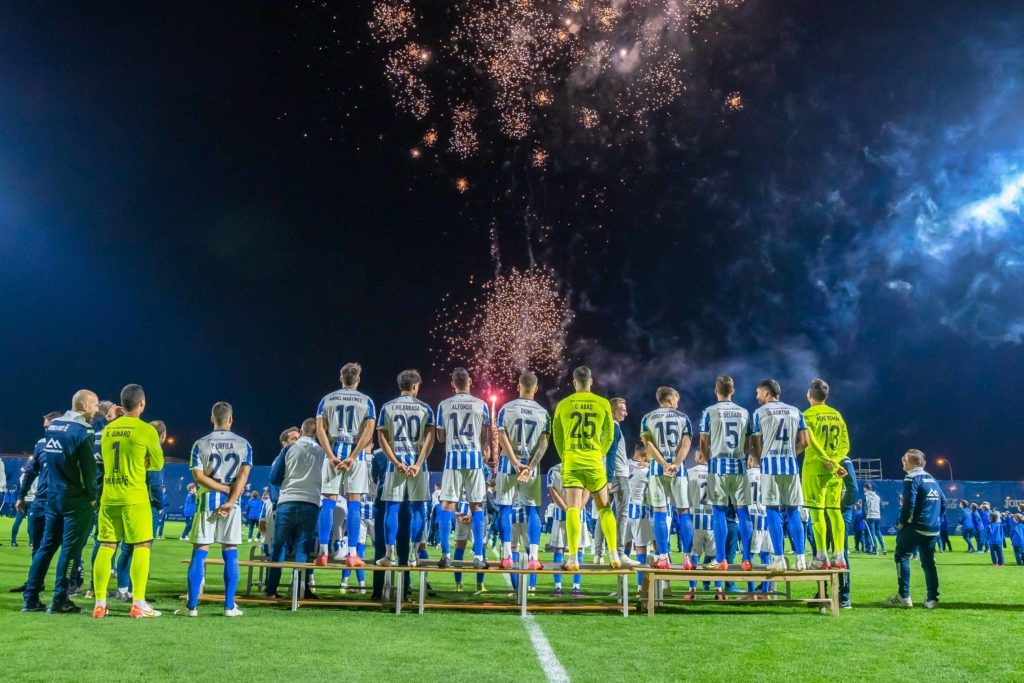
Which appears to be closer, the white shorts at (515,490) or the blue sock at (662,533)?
the white shorts at (515,490)

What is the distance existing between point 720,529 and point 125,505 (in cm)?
764

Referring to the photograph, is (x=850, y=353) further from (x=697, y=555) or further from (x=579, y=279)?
(x=697, y=555)

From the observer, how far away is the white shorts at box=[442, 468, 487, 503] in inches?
413

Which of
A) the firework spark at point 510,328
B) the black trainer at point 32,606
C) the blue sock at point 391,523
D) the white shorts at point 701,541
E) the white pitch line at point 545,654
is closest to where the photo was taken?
the white pitch line at point 545,654

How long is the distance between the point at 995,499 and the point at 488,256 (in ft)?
130

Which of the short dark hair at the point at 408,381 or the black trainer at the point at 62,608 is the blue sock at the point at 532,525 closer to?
the short dark hair at the point at 408,381

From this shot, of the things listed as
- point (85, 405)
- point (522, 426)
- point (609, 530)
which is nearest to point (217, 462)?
point (85, 405)

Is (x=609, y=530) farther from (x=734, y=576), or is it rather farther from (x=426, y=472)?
(x=426, y=472)

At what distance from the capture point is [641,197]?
69.7 metres

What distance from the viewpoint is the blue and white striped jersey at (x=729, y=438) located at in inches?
435

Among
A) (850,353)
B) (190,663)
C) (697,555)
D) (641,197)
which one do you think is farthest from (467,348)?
(190,663)

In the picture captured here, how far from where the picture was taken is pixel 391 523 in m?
10.6

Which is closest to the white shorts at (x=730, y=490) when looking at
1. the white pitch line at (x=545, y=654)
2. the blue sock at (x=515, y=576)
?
the blue sock at (x=515, y=576)

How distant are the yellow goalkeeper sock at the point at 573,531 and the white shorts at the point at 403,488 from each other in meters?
1.98
